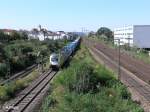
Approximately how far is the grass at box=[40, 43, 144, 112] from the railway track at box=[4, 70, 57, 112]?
3.66 feet

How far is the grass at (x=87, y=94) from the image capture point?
19.2m

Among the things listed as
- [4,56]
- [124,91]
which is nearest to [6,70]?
[4,56]

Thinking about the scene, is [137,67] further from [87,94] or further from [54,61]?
[87,94]

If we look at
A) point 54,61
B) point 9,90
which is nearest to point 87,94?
point 9,90

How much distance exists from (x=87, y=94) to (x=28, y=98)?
26.1 ft

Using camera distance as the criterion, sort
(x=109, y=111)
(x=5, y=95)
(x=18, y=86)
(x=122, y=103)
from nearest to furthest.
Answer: (x=109, y=111) < (x=122, y=103) < (x=5, y=95) < (x=18, y=86)

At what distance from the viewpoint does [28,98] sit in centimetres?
2925

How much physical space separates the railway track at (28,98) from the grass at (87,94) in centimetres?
112

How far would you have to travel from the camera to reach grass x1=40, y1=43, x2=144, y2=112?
62.9 feet

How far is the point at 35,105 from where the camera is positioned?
85.3ft

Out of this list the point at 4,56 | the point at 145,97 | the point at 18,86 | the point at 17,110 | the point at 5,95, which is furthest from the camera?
the point at 4,56

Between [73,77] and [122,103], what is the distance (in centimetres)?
804

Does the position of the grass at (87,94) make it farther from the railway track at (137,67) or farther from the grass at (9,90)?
the railway track at (137,67)

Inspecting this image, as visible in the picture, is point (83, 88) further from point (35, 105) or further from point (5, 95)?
point (5, 95)
